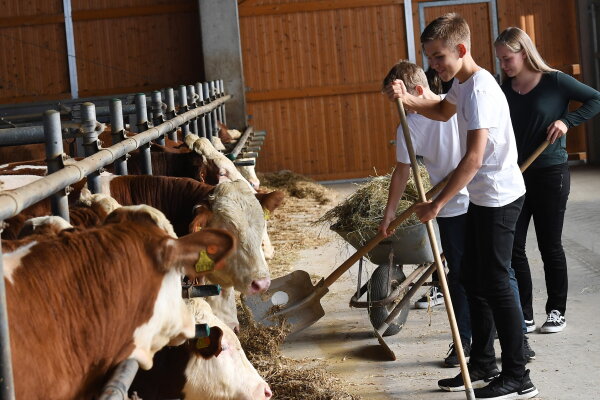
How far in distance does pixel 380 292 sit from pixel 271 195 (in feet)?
5.21

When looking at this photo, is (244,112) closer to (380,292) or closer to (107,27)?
(107,27)

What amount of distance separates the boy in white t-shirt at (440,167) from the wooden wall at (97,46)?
33.4 feet

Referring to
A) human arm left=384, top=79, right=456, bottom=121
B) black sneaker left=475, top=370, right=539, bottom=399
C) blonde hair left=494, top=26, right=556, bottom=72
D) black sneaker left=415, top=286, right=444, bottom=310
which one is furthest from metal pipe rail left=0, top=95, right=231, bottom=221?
black sneaker left=415, top=286, right=444, bottom=310

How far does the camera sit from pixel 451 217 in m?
4.92

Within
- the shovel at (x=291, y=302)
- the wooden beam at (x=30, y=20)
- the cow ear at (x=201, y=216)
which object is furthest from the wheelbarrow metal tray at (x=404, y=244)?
the wooden beam at (x=30, y=20)

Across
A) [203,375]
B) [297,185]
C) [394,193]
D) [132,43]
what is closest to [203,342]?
[203,375]

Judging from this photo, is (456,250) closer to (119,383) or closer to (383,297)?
(383,297)

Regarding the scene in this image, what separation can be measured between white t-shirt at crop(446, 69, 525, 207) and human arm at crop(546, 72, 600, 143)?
0.93 metres

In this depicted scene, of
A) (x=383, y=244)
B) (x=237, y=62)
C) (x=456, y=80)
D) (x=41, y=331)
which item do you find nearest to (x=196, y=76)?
(x=237, y=62)

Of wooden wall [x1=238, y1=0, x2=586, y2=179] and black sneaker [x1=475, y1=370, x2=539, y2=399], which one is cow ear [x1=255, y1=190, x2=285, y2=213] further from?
wooden wall [x1=238, y1=0, x2=586, y2=179]

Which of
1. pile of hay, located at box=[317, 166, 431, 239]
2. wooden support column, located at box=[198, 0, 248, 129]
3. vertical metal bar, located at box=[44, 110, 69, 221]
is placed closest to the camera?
vertical metal bar, located at box=[44, 110, 69, 221]

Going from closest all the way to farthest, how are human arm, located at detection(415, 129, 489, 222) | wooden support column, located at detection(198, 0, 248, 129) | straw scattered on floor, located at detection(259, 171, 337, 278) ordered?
1. human arm, located at detection(415, 129, 489, 222)
2. straw scattered on floor, located at detection(259, 171, 337, 278)
3. wooden support column, located at detection(198, 0, 248, 129)

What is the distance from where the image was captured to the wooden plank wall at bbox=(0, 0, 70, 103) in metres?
14.6

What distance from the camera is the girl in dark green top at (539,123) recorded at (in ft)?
17.1
